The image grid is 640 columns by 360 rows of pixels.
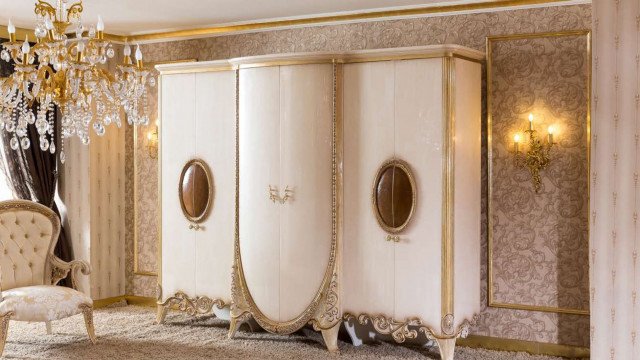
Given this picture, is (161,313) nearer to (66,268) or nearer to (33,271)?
(66,268)

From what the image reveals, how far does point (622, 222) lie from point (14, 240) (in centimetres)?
396

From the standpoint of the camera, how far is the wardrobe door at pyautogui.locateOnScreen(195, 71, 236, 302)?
5680 mm

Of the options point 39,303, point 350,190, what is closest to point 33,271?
point 39,303

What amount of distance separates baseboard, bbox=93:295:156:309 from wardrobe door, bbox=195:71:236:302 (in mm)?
1149

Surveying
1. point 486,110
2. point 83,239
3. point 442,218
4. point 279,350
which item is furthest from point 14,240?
point 486,110

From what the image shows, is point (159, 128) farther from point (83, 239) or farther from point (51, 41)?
point (51, 41)

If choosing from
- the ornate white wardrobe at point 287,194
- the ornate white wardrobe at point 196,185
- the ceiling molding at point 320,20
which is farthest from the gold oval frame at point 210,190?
the ceiling molding at point 320,20

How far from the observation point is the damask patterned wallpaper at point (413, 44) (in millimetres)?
5141

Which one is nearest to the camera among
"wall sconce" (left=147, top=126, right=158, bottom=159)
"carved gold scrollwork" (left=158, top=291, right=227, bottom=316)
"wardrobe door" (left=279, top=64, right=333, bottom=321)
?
"wardrobe door" (left=279, top=64, right=333, bottom=321)

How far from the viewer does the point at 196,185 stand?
5.82 m

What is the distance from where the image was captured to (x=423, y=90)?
4.94 metres

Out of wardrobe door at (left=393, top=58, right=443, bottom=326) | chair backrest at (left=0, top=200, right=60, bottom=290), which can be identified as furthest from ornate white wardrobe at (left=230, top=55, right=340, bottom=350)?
chair backrest at (left=0, top=200, right=60, bottom=290)

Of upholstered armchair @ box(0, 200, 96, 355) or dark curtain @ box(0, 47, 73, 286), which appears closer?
upholstered armchair @ box(0, 200, 96, 355)

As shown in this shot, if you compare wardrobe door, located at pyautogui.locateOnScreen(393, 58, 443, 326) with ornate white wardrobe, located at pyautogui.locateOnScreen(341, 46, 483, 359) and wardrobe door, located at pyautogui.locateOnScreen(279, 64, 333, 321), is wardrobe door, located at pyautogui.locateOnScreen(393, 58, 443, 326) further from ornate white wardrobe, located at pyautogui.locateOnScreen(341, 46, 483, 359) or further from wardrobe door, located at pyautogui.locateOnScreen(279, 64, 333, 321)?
wardrobe door, located at pyautogui.locateOnScreen(279, 64, 333, 321)
